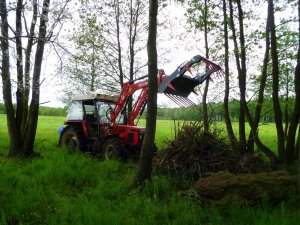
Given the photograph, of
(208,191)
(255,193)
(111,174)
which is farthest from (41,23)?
(255,193)

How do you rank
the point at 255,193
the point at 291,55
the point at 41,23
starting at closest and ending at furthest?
the point at 255,193 < the point at 41,23 < the point at 291,55

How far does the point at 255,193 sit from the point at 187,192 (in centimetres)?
126

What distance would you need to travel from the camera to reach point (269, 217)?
5742 millimetres

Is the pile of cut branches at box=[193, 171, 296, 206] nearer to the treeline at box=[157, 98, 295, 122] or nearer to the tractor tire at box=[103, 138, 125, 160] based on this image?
the treeline at box=[157, 98, 295, 122]

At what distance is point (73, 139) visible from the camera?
1355 centimetres

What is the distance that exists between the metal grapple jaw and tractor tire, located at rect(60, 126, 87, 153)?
437 centimetres

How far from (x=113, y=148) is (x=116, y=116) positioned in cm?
138

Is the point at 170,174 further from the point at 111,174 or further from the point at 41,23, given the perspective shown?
the point at 41,23

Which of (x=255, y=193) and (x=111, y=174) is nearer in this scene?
(x=255, y=193)

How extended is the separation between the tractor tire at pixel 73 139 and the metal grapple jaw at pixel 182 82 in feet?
14.3

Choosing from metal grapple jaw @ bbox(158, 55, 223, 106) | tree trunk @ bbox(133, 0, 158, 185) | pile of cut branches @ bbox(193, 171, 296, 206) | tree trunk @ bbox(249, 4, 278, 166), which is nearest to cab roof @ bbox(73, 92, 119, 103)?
metal grapple jaw @ bbox(158, 55, 223, 106)

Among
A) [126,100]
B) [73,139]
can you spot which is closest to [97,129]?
[73,139]

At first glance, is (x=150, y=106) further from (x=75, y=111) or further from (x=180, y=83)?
(x=75, y=111)

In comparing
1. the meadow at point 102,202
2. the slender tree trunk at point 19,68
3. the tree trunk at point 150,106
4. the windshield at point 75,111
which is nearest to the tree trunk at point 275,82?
the meadow at point 102,202
